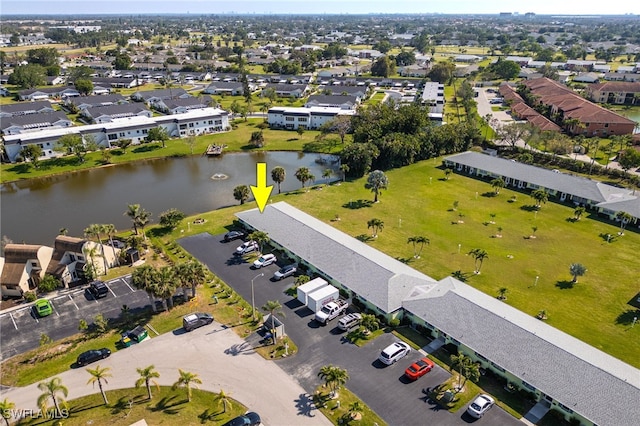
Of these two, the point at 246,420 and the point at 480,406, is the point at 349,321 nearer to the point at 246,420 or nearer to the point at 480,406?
the point at 480,406

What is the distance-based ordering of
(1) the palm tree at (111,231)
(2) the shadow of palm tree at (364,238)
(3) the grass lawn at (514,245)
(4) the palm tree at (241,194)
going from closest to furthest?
(3) the grass lawn at (514,245) → (1) the palm tree at (111,231) → (2) the shadow of palm tree at (364,238) → (4) the palm tree at (241,194)

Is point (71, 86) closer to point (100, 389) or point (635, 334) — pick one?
point (100, 389)

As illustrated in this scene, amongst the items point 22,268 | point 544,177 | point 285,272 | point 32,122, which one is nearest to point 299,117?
point 544,177

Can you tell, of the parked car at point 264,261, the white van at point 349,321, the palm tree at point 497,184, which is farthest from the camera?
the palm tree at point 497,184

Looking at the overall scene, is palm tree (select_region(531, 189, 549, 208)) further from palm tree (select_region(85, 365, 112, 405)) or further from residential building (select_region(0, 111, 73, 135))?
residential building (select_region(0, 111, 73, 135))

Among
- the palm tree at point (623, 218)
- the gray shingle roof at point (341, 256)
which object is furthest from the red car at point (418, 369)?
the palm tree at point (623, 218)

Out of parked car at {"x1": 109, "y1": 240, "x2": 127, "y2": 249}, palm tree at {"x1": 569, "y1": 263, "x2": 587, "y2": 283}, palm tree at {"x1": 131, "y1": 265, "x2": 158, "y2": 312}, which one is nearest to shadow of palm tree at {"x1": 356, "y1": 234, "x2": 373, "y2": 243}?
palm tree at {"x1": 569, "y1": 263, "x2": 587, "y2": 283}

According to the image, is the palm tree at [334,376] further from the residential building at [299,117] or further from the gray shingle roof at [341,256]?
the residential building at [299,117]

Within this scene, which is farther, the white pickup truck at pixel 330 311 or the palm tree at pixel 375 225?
the palm tree at pixel 375 225
